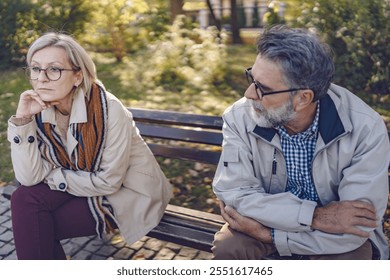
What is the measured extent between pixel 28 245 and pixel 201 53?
4.45m

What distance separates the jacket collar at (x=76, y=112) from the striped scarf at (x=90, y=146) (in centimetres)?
3

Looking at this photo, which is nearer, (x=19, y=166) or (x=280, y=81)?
(x=280, y=81)

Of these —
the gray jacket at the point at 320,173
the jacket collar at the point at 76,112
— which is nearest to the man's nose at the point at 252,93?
the gray jacket at the point at 320,173

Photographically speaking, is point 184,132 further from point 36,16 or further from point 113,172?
point 36,16

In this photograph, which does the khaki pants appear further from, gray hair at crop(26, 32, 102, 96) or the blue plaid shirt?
gray hair at crop(26, 32, 102, 96)

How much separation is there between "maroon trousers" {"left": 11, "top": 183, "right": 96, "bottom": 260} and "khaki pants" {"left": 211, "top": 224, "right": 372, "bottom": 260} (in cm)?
90

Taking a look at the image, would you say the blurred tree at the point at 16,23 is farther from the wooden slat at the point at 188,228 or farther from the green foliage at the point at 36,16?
the wooden slat at the point at 188,228

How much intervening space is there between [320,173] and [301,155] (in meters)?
0.15

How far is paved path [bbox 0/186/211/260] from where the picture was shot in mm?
3904

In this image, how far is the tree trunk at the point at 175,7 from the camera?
27.7 feet

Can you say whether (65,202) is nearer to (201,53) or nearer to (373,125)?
(373,125)

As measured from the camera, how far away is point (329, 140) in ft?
8.70

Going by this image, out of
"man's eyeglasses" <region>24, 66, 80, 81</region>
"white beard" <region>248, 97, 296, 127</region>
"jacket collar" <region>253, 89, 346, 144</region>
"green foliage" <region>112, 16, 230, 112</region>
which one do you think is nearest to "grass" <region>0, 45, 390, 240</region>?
"green foliage" <region>112, 16, 230, 112</region>
